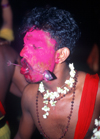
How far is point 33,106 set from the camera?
208cm

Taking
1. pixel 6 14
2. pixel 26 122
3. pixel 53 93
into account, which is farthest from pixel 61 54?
pixel 6 14

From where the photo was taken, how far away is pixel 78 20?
482 cm

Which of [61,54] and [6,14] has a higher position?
[6,14]

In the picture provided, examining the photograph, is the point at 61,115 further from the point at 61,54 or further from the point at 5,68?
the point at 5,68

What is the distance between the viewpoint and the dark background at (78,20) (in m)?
4.25

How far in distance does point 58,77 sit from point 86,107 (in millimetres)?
504

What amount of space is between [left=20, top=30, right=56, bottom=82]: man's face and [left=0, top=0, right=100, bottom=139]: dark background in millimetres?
2308

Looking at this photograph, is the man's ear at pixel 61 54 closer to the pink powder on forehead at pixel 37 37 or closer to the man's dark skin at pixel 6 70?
the pink powder on forehead at pixel 37 37

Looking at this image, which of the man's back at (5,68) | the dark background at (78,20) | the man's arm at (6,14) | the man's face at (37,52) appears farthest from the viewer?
the dark background at (78,20)

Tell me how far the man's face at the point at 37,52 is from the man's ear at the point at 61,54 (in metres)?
0.07

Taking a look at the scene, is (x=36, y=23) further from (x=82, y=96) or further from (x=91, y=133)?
(x=91, y=133)

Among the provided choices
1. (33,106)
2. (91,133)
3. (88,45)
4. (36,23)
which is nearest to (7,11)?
(36,23)

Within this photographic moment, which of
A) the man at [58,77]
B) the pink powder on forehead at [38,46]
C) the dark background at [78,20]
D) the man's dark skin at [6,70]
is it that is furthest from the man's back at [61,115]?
the dark background at [78,20]

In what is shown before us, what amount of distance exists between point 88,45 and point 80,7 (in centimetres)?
153
